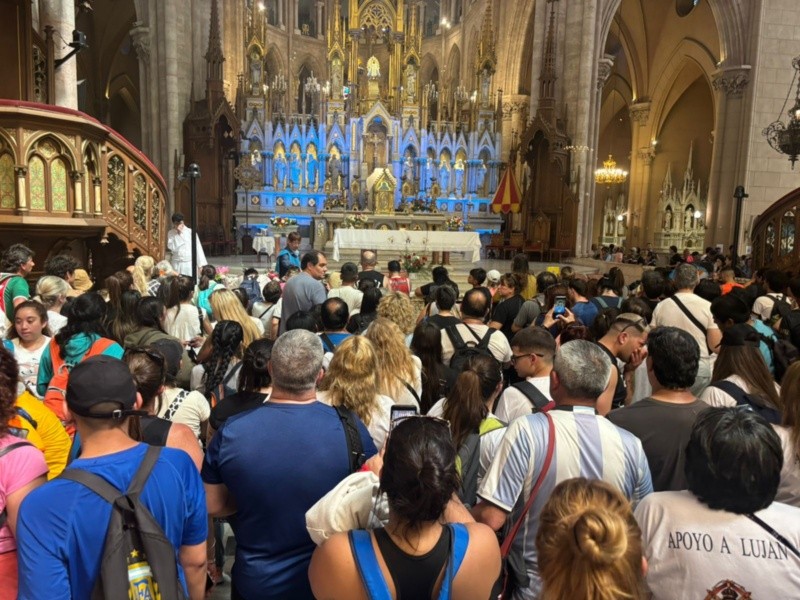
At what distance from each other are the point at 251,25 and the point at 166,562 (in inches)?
1027

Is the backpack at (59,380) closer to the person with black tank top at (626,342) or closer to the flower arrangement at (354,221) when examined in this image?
the person with black tank top at (626,342)

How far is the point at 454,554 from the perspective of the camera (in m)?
1.71

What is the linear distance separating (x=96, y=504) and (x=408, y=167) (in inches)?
965

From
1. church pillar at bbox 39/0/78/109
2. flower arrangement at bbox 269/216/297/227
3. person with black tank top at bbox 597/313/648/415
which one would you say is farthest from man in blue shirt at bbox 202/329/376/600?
flower arrangement at bbox 269/216/297/227

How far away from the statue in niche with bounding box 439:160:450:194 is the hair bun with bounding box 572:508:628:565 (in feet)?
81.6

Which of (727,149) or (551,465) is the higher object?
(727,149)

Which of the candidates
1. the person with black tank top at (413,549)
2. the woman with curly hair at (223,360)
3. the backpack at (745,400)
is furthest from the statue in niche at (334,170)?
the person with black tank top at (413,549)

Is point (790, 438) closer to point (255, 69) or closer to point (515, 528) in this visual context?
point (515, 528)

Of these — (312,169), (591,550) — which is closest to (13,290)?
(591,550)

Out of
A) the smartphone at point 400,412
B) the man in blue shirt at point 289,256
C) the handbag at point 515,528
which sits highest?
the man in blue shirt at point 289,256

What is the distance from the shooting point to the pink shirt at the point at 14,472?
1.97 meters

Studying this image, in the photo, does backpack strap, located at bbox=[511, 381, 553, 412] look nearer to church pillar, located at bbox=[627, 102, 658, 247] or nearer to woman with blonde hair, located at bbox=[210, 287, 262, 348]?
woman with blonde hair, located at bbox=[210, 287, 262, 348]

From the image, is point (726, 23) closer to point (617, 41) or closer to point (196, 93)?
point (617, 41)

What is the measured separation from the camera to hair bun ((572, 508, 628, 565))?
137 cm
